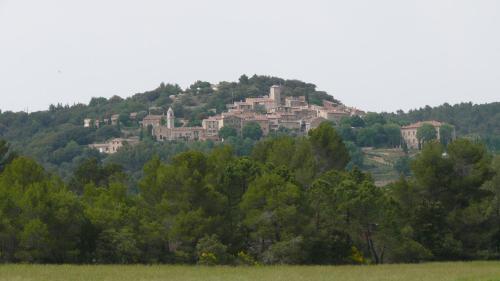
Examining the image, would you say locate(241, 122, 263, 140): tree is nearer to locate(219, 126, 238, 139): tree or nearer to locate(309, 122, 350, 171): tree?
locate(219, 126, 238, 139): tree

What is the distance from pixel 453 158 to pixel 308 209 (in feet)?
31.3

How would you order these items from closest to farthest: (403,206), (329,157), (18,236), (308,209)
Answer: (18,236) → (308,209) → (403,206) → (329,157)

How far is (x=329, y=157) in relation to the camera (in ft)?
185

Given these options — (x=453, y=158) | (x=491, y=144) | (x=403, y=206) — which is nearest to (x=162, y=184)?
(x=403, y=206)

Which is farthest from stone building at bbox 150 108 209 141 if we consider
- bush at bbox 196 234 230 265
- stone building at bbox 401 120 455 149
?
bush at bbox 196 234 230 265

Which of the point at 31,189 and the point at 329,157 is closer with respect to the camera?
the point at 31,189

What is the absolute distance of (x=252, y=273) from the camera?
36312 mm

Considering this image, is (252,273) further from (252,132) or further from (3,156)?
(252,132)

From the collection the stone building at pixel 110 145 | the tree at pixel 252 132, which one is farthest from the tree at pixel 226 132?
the stone building at pixel 110 145

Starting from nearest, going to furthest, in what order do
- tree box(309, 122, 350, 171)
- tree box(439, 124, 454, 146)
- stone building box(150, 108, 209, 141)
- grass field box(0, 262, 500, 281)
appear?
grass field box(0, 262, 500, 281) → tree box(309, 122, 350, 171) → tree box(439, 124, 454, 146) → stone building box(150, 108, 209, 141)

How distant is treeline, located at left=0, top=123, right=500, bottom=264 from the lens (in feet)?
138

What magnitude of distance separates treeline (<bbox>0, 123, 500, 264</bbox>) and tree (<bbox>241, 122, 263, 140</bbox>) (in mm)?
130400

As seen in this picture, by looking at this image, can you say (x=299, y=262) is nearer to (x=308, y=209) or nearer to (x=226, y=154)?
(x=308, y=209)

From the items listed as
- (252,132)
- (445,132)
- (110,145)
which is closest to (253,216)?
(252,132)
